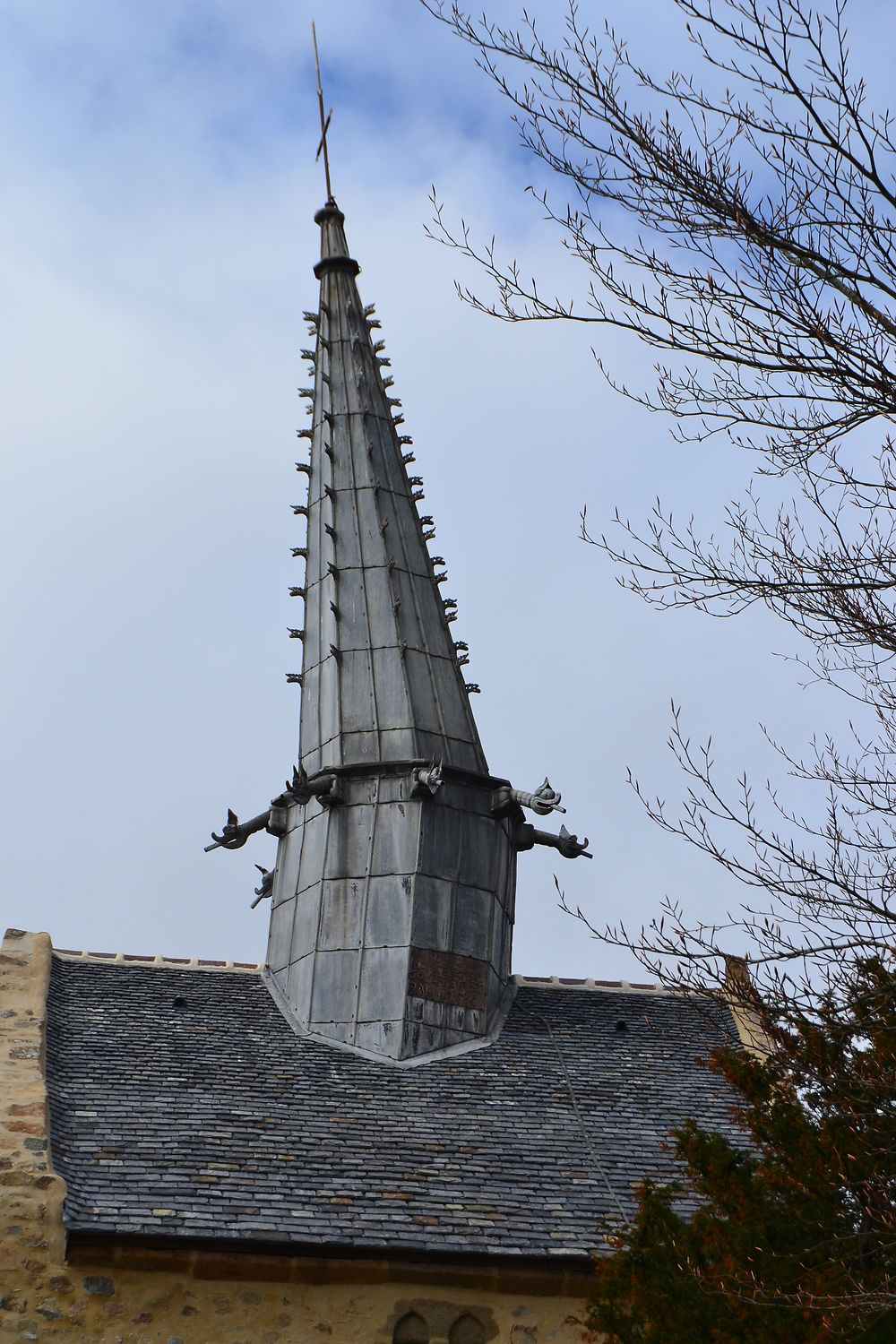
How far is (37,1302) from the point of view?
9789 millimetres

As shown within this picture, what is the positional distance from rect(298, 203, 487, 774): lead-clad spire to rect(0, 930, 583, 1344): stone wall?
5.77 m

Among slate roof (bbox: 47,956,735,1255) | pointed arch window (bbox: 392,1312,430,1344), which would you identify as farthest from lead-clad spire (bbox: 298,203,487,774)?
pointed arch window (bbox: 392,1312,430,1344)

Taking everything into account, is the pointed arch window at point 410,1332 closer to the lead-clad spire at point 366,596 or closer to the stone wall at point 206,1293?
the stone wall at point 206,1293

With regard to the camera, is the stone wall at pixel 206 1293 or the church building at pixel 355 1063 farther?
the church building at pixel 355 1063

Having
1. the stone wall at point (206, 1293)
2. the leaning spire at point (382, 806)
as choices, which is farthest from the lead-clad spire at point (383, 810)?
the stone wall at point (206, 1293)

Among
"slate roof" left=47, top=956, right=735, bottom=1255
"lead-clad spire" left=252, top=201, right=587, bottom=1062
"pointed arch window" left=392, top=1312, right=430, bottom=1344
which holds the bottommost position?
"pointed arch window" left=392, top=1312, right=430, bottom=1344

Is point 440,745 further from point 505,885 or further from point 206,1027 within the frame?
point 206,1027

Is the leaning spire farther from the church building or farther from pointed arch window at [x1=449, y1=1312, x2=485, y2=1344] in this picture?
pointed arch window at [x1=449, y1=1312, x2=485, y2=1344]

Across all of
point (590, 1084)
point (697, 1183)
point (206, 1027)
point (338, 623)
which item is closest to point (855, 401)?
point (697, 1183)

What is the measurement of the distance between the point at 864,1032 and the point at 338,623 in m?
10.6

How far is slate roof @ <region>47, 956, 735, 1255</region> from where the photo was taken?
1045 centimetres

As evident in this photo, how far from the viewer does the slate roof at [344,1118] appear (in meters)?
10.5

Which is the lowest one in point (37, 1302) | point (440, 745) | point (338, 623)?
point (37, 1302)

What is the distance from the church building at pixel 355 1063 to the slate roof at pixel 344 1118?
0.03 meters
